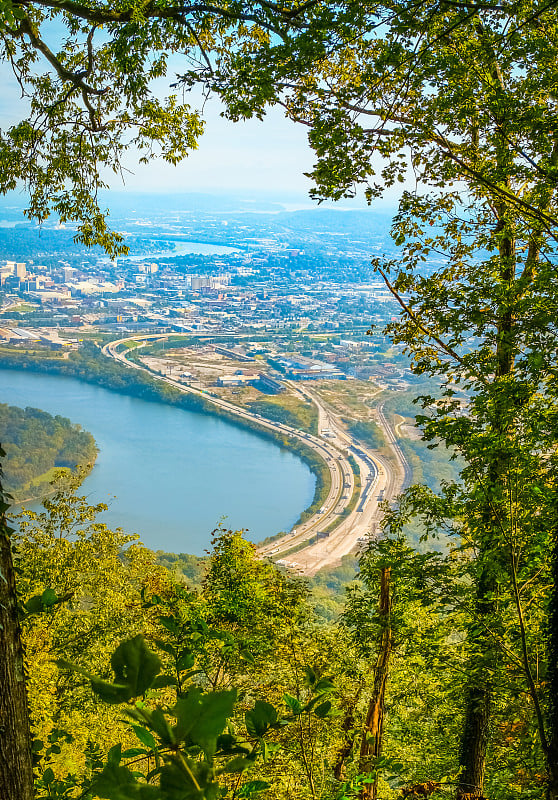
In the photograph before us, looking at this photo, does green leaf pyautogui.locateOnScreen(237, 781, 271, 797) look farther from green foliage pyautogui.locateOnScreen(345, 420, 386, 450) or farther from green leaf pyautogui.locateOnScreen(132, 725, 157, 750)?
green foliage pyautogui.locateOnScreen(345, 420, 386, 450)

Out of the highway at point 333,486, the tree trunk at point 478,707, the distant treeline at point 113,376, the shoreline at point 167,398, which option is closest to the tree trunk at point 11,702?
the tree trunk at point 478,707

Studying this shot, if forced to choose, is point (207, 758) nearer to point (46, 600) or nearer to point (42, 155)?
point (46, 600)

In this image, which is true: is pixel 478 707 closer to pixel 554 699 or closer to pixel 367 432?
pixel 554 699

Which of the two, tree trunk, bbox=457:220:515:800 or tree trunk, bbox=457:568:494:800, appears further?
tree trunk, bbox=457:568:494:800

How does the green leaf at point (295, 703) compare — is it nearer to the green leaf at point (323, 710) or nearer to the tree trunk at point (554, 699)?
the green leaf at point (323, 710)

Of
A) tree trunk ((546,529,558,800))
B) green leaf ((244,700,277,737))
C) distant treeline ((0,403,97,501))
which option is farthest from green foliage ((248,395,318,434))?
green leaf ((244,700,277,737))

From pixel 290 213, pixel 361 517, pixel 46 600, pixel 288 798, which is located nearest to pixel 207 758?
pixel 46 600
